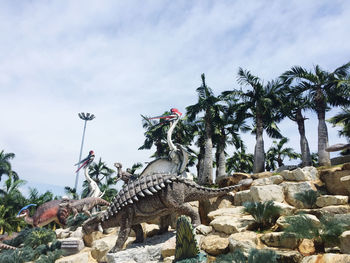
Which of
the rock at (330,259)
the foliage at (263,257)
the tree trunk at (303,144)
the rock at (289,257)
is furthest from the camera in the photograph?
the tree trunk at (303,144)

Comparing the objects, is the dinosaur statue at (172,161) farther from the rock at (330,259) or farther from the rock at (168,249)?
the rock at (330,259)

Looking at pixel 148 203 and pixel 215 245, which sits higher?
pixel 148 203

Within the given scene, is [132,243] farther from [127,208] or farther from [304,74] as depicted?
[304,74]

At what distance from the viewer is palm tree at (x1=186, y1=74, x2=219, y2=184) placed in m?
18.4

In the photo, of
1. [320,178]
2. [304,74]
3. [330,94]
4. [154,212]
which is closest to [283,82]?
[304,74]

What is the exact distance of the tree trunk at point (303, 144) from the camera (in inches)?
630

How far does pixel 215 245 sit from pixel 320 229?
2119 mm

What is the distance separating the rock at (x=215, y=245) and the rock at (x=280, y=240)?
0.80m

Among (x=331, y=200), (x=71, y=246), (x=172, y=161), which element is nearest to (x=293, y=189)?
(x=331, y=200)

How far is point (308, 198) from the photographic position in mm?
7332

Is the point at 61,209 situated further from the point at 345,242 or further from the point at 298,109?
the point at 298,109

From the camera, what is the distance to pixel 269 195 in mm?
8016

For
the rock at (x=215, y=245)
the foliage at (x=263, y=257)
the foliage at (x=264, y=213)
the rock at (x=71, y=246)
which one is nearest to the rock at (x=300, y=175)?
the foliage at (x=264, y=213)

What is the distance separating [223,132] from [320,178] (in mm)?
11938
